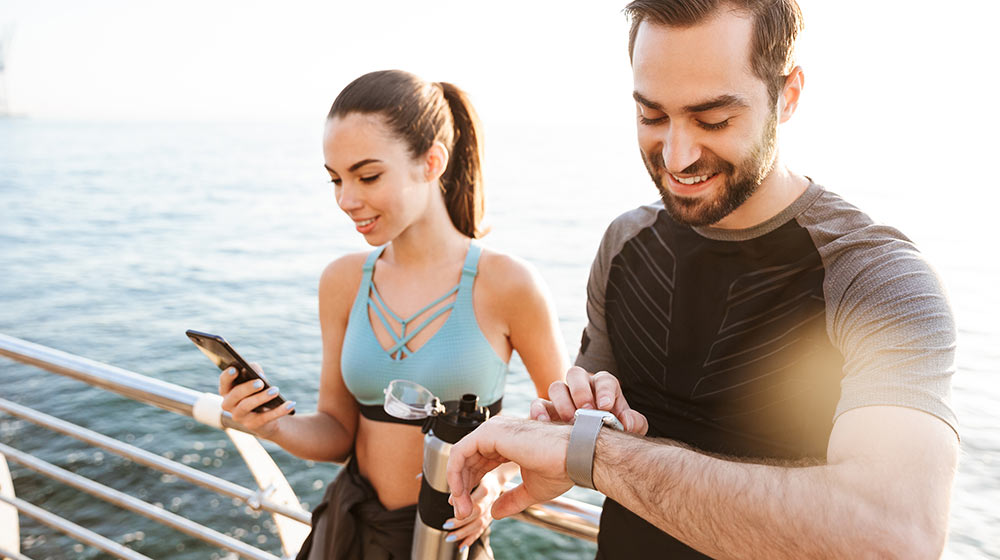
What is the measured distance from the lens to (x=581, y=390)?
121 cm

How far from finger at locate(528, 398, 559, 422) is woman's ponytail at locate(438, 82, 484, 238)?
1.04 metres

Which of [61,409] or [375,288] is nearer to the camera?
[375,288]

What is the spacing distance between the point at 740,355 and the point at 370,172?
113cm

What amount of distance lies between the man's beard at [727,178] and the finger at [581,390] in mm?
396

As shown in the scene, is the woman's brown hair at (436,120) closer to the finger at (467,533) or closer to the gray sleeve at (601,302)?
the gray sleeve at (601,302)

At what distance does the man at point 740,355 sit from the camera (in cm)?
90

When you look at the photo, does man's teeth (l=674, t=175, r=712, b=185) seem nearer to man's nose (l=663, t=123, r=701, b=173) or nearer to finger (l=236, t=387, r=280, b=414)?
man's nose (l=663, t=123, r=701, b=173)

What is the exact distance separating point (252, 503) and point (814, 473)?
1.46 m

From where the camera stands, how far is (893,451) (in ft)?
2.95

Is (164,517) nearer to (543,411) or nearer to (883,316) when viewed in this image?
(543,411)

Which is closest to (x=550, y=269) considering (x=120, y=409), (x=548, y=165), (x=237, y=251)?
(x=237, y=251)

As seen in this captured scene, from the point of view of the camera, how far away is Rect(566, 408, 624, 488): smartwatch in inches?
40.6

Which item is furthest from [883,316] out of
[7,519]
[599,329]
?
[7,519]

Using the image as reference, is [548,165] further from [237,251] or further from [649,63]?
[649,63]
